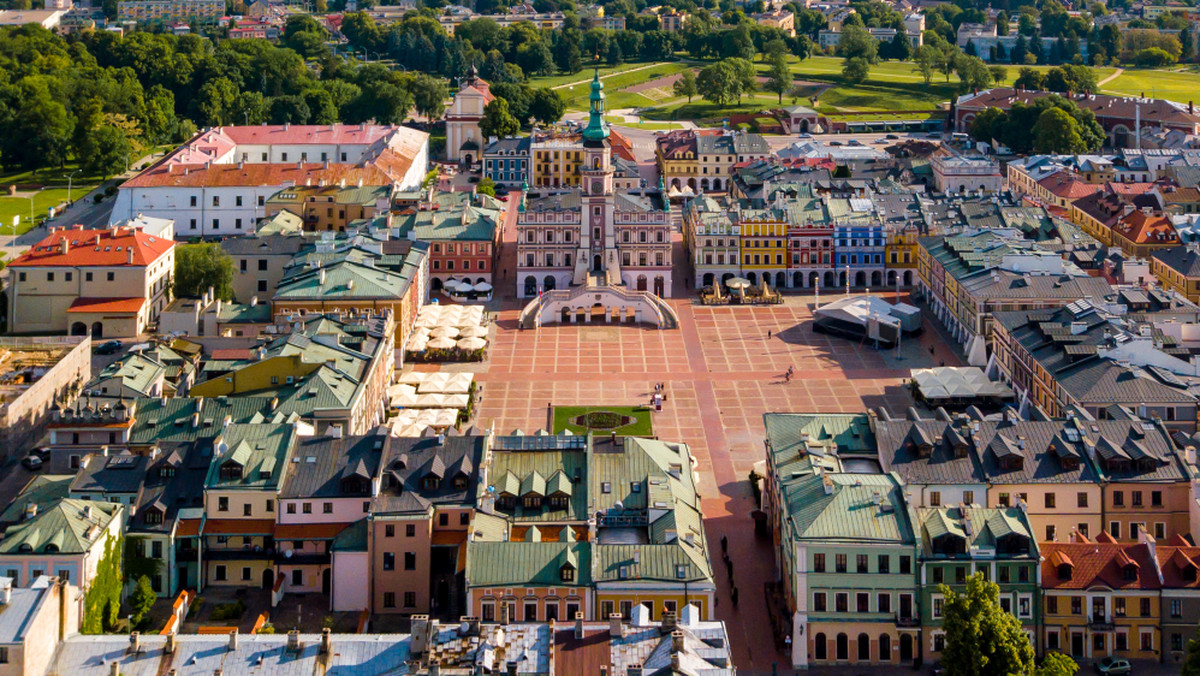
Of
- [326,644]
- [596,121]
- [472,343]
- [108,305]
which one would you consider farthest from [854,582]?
[596,121]

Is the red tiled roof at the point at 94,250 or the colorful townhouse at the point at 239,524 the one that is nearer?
the colorful townhouse at the point at 239,524

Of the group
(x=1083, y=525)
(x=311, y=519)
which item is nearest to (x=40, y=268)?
(x=311, y=519)

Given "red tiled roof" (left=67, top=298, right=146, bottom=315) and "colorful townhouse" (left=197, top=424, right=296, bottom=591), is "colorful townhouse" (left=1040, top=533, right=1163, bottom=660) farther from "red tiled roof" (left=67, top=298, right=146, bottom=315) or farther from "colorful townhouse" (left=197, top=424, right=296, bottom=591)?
"red tiled roof" (left=67, top=298, right=146, bottom=315)

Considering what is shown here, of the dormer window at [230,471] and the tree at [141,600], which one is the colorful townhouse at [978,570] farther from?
the tree at [141,600]

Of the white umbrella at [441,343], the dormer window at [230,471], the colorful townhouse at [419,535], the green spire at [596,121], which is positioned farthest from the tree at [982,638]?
the green spire at [596,121]

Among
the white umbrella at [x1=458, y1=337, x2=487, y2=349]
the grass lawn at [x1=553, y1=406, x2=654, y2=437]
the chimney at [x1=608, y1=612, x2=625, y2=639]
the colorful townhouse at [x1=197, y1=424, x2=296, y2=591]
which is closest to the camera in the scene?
the chimney at [x1=608, y1=612, x2=625, y2=639]

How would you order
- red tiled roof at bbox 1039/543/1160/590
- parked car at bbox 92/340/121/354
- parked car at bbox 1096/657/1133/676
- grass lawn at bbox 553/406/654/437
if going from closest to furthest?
parked car at bbox 1096/657/1133/676 → red tiled roof at bbox 1039/543/1160/590 → grass lawn at bbox 553/406/654/437 → parked car at bbox 92/340/121/354

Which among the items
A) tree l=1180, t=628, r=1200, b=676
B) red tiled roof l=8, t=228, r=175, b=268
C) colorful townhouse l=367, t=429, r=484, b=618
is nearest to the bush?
colorful townhouse l=367, t=429, r=484, b=618
